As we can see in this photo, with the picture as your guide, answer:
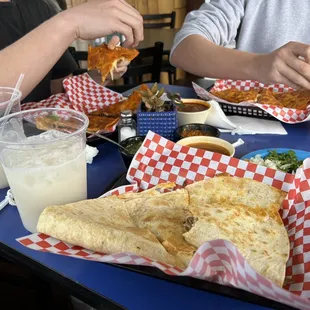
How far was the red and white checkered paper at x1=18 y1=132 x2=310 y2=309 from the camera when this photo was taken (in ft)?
2.40

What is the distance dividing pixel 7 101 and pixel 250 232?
969 mm

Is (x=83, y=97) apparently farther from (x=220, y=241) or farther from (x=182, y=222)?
(x=220, y=241)

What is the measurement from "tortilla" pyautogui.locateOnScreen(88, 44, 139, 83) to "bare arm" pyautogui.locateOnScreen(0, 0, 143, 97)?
0.61 feet

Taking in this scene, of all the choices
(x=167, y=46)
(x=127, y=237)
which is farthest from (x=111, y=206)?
(x=167, y=46)

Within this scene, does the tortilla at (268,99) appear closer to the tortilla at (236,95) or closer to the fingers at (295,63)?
the tortilla at (236,95)

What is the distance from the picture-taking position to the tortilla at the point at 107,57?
1.85 meters

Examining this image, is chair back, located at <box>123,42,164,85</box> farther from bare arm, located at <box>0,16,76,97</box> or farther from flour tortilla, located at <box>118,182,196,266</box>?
flour tortilla, located at <box>118,182,196,266</box>

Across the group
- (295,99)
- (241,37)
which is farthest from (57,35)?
Result: (241,37)

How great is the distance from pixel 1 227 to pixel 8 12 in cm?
196

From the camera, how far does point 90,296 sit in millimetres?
875

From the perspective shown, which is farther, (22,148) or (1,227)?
(1,227)

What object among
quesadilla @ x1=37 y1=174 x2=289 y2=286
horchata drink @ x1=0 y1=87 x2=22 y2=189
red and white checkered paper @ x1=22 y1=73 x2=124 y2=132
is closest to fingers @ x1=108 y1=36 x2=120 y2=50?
red and white checkered paper @ x1=22 y1=73 x2=124 y2=132

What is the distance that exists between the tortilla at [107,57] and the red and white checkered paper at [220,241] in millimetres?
643

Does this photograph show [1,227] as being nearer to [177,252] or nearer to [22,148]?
[22,148]
